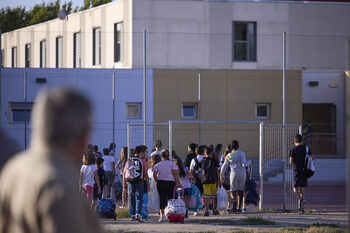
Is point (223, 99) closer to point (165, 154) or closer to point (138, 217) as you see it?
point (165, 154)

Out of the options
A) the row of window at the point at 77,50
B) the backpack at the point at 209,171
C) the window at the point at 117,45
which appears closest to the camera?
the backpack at the point at 209,171

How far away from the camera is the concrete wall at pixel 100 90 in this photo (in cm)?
2570

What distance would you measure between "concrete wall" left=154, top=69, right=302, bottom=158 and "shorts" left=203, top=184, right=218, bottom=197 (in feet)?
35.6

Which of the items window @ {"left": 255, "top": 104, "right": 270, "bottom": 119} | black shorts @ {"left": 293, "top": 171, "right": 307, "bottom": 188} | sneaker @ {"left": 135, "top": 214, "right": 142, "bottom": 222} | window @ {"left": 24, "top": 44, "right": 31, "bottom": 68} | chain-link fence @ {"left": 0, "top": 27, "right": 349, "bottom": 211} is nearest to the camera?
sneaker @ {"left": 135, "top": 214, "right": 142, "bottom": 222}

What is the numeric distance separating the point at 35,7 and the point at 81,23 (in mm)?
30466

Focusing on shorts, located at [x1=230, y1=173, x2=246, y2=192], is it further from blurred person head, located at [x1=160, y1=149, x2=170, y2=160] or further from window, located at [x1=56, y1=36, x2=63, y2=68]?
window, located at [x1=56, y1=36, x2=63, y2=68]

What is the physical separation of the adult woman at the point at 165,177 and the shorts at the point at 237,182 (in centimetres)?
210

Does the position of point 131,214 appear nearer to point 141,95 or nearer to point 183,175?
point 183,175

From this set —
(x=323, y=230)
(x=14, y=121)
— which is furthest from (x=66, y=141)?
(x=14, y=121)

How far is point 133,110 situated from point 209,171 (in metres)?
12.1

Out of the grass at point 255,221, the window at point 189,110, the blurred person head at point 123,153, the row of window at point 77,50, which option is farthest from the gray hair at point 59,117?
the row of window at point 77,50

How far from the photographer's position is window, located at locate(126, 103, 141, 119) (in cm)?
2800

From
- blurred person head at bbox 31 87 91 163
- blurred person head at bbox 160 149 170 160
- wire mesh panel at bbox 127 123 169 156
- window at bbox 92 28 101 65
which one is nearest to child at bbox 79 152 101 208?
blurred person head at bbox 160 149 170 160

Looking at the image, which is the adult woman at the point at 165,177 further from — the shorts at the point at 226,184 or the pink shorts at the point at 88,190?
the shorts at the point at 226,184
